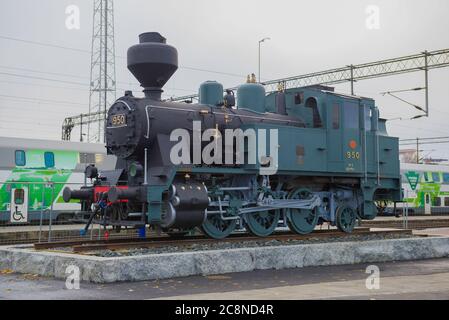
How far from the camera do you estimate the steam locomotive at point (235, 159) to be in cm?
1131

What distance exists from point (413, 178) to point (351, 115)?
20697 mm

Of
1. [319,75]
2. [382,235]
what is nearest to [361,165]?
[382,235]

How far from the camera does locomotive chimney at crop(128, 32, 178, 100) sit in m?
11.9

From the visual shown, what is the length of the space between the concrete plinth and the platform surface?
21 cm

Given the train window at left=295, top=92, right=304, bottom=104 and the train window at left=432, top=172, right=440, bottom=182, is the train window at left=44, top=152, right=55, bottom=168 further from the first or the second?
the train window at left=432, top=172, right=440, bottom=182

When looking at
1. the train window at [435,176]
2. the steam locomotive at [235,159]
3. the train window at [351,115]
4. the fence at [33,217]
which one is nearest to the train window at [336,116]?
the steam locomotive at [235,159]

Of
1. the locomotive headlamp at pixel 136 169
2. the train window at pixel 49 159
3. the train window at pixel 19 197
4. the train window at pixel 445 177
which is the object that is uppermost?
the train window at pixel 49 159

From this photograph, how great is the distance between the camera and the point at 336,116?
1450 centimetres

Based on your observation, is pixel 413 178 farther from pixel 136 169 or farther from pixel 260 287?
pixel 260 287

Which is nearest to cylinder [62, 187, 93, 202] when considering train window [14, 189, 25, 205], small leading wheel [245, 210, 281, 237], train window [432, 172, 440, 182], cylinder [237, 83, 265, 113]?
small leading wheel [245, 210, 281, 237]

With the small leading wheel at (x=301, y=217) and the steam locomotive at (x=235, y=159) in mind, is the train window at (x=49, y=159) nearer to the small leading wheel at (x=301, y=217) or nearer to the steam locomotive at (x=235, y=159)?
the steam locomotive at (x=235, y=159)
